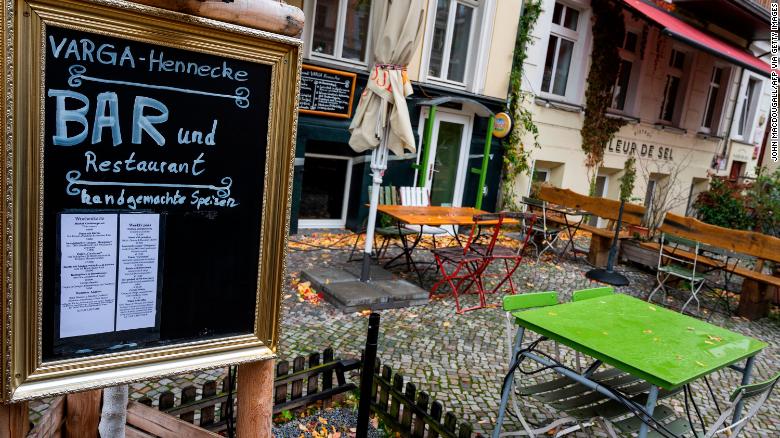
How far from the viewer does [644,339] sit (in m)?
2.98

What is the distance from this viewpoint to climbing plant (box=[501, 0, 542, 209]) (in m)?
10.4

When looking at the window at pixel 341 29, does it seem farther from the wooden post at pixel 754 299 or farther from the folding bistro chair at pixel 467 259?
the wooden post at pixel 754 299

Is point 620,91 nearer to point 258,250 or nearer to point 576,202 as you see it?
point 576,202

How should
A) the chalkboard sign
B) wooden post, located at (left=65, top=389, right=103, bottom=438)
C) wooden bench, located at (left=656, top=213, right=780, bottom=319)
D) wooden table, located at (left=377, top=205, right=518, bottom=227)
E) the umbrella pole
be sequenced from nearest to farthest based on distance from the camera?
wooden post, located at (left=65, top=389, right=103, bottom=438) < the umbrella pole < wooden table, located at (left=377, top=205, right=518, bottom=227) < wooden bench, located at (left=656, top=213, right=780, bottom=319) < the chalkboard sign

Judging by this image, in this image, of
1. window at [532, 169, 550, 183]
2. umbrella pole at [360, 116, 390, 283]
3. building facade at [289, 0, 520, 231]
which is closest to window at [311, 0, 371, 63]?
building facade at [289, 0, 520, 231]

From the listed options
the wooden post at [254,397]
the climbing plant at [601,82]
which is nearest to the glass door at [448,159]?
the climbing plant at [601,82]

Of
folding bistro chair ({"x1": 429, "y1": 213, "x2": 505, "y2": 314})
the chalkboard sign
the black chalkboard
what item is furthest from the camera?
the chalkboard sign

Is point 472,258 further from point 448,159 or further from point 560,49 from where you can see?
point 560,49

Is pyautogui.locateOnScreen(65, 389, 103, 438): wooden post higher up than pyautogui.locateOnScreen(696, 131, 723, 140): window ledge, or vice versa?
pyautogui.locateOnScreen(696, 131, 723, 140): window ledge

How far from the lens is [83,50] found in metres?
1.34

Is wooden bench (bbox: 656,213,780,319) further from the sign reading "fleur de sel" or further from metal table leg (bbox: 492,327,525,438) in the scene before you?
the sign reading "fleur de sel"

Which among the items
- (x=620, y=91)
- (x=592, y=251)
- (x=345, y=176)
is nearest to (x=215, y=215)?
(x=345, y=176)

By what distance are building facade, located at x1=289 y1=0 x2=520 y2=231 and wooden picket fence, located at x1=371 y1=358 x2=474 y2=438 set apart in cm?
504

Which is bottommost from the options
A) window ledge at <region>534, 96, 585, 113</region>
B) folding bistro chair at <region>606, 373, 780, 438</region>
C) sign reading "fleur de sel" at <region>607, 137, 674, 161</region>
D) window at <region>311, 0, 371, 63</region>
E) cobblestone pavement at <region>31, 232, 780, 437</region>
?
cobblestone pavement at <region>31, 232, 780, 437</region>
